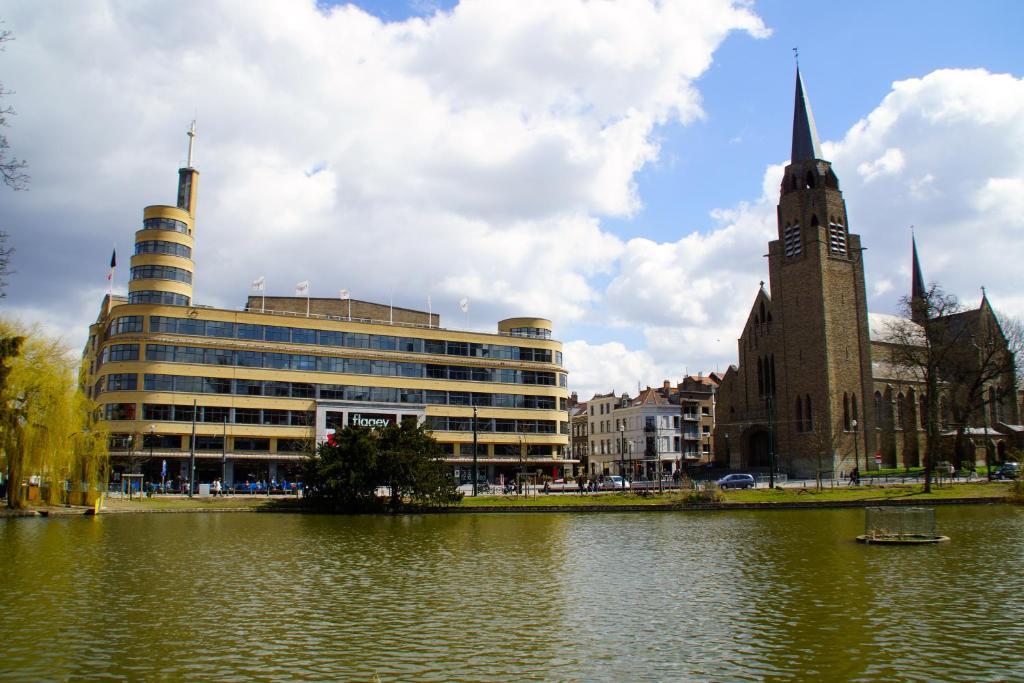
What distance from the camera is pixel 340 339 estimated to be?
3654 inches

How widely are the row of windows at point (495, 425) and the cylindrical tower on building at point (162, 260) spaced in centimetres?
3077

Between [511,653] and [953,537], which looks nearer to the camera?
[511,653]

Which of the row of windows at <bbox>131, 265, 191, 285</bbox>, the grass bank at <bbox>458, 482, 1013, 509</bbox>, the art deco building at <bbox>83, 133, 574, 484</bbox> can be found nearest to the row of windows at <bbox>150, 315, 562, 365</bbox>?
the art deco building at <bbox>83, 133, 574, 484</bbox>

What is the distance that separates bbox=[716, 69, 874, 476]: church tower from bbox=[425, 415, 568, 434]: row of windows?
23189mm

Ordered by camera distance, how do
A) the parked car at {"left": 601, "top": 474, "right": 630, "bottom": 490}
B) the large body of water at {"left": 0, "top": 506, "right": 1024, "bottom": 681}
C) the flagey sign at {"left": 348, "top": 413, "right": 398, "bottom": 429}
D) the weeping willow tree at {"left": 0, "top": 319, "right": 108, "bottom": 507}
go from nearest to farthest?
the large body of water at {"left": 0, "top": 506, "right": 1024, "bottom": 681}, the weeping willow tree at {"left": 0, "top": 319, "right": 108, "bottom": 507}, the parked car at {"left": 601, "top": 474, "right": 630, "bottom": 490}, the flagey sign at {"left": 348, "top": 413, "right": 398, "bottom": 429}

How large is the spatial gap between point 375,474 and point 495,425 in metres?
43.5

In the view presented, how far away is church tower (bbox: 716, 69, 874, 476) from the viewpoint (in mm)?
93500

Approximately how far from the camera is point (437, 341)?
98.8m

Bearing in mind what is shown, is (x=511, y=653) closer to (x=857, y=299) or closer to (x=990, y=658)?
(x=990, y=658)

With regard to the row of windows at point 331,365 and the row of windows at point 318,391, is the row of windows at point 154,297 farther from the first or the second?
the row of windows at point 318,391

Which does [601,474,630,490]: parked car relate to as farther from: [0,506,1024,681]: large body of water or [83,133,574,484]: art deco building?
[0,506,1024,681]: large body of water

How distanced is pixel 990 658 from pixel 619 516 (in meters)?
35.1

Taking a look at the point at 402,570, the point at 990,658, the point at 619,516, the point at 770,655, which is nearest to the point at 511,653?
the point at 770,655

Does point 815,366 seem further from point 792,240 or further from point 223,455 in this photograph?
point 223,455
